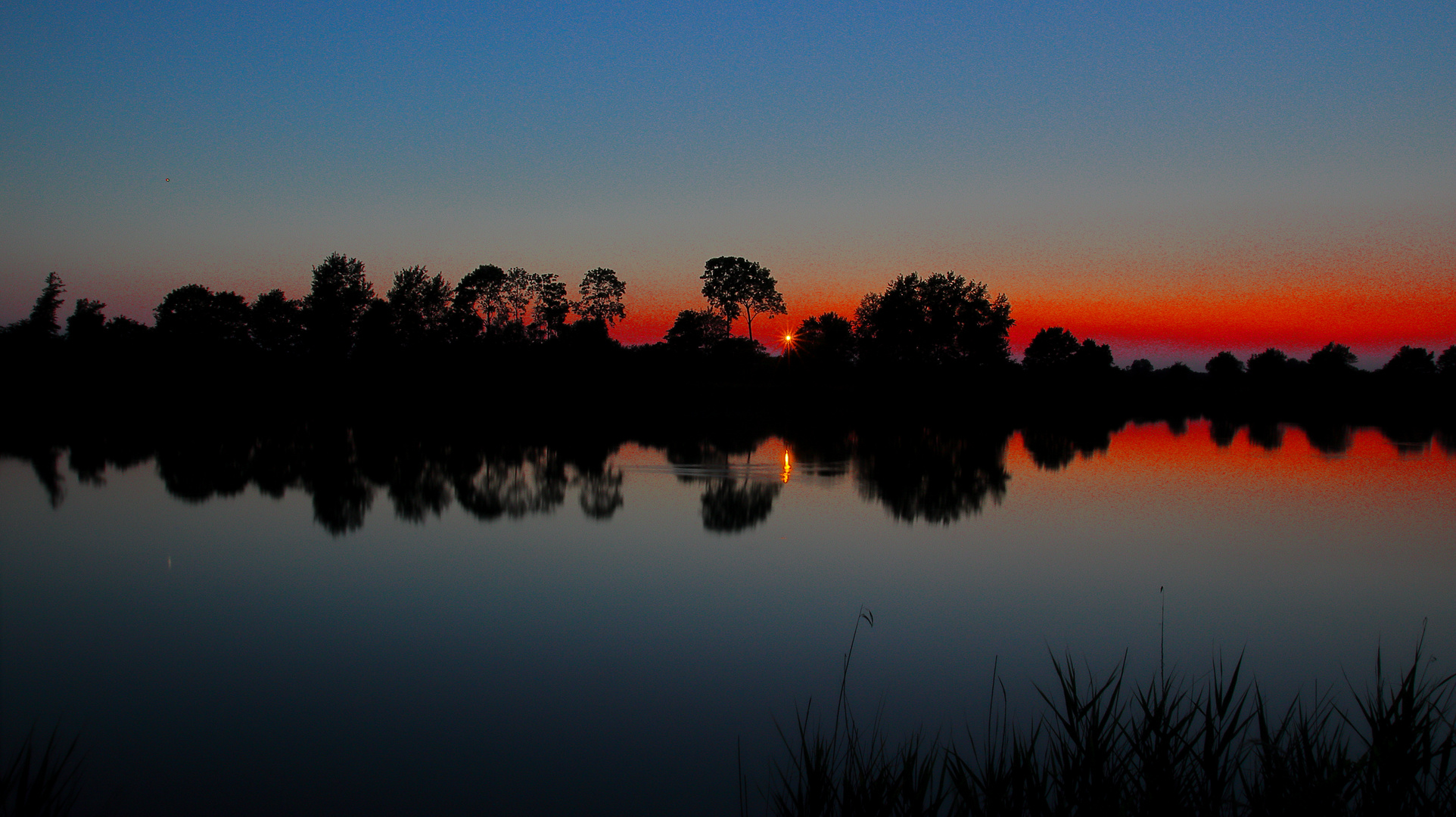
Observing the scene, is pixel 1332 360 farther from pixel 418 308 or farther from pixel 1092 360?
pixel 418 308

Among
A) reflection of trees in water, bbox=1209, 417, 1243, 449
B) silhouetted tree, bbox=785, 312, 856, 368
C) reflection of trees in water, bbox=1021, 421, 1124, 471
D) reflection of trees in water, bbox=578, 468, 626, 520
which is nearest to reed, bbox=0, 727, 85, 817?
reflection of trees in water, bbox=578, 468, 626, 520

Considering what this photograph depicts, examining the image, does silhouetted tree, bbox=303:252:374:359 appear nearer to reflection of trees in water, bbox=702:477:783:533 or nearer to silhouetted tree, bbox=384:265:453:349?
silhouetted tree, bbox=384:265:453:349

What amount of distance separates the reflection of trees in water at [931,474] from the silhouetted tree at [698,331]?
29195mm

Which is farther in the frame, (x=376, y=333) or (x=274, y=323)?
(x=274, y=323)

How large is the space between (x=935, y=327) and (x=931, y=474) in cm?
4656

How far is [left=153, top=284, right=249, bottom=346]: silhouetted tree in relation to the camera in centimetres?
5612

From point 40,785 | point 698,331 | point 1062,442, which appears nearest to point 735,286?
point 698,331

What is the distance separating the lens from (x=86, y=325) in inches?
2101

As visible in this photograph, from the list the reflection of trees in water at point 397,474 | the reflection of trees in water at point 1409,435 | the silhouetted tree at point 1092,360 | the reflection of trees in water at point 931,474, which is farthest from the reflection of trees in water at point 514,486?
the silhouetted tree at point 1092,360

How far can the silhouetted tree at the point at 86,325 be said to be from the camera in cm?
4484

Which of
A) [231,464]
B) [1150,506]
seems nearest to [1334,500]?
[1150,506]

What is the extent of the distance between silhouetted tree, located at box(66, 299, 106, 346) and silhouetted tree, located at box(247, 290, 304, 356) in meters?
8.91

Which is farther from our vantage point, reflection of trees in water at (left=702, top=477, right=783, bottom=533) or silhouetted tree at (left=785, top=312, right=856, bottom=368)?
silhouetted tree at (left=785, top=312, right=856, bottom=368)

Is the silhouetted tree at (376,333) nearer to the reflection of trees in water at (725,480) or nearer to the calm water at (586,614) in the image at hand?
the reflection of trees in water at (725,480)
